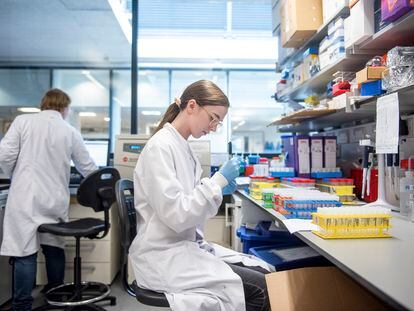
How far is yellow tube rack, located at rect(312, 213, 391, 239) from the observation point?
3.11 ft

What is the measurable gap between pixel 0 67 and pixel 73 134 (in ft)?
11.6

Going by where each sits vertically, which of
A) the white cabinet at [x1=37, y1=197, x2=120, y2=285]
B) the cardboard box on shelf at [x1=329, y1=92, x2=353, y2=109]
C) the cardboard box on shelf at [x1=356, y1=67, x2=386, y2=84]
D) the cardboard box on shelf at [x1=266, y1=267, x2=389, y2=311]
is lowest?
the white cabinet at [x1=37, y1=197, x2=120, y2=285]

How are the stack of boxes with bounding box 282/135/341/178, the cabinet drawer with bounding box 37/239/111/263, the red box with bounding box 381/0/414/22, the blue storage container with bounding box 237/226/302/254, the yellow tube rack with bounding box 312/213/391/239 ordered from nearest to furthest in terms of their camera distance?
the yellow tube rack with bounding box 312/213/391/239 < the red box with bounding box 381/0/414/22 < the blue storage container with bounding box 237/226/302/254 < the stack of boxes with bounding box 282/135/341/178 < the cabinet drawer with bounding box 37/239/111/263

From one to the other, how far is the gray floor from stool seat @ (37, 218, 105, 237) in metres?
0.54

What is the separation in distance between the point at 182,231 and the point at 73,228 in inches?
42.8

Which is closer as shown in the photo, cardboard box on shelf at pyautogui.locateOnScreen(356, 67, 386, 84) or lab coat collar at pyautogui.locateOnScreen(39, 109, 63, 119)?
cardboard box on shelf at pyautogui.locateOnScreen(356, 67, 386, 84)

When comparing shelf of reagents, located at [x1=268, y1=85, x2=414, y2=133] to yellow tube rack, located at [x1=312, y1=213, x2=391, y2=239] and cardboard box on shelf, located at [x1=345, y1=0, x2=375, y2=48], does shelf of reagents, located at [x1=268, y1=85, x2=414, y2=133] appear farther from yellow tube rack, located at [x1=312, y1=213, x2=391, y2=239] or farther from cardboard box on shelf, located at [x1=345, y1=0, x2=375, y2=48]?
yellow tube rack, located at [x1=312, y1=213, x2=391, y2=239]

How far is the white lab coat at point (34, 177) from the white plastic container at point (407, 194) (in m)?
1.81

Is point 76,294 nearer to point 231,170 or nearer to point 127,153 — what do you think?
point 127,153

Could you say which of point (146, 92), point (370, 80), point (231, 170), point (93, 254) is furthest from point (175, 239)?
point (146, 92)

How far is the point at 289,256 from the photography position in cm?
146

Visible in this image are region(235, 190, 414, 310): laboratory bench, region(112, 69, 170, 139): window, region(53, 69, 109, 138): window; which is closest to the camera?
region(235, 190, 414, 310): laboratory bench

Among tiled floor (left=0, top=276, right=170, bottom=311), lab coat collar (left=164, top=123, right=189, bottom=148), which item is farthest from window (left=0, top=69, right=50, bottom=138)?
lab coat collar (left=164, top=123, right=189, bottom=148)

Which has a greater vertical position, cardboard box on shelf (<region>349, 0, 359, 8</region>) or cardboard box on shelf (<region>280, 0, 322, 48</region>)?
cardboard box on shelf (<region>280, 0, 322, 48</region>)
